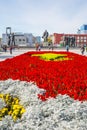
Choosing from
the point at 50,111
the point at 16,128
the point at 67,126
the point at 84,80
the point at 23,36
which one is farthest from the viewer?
the point at 23,36

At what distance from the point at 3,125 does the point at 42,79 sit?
3.67 meters

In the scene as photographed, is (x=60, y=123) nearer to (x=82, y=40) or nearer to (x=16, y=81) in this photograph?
(x=16, y=81)

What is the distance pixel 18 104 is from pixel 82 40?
5634 inches

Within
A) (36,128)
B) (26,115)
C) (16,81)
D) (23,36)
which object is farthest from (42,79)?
(23,36)

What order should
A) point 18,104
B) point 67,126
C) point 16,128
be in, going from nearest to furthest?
1. point 67,126
2. point 16,128
3. point 18,104

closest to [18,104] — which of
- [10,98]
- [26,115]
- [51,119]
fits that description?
[10,98]

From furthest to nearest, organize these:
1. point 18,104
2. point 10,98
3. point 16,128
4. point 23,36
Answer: point 23,36
point 10,98
point 18,104
point 16,128

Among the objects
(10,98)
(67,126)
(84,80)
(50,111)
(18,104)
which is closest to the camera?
(67,126)

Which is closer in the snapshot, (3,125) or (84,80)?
(3,125)

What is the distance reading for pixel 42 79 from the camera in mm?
8562

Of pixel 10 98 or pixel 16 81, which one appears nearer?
pixel 10 98

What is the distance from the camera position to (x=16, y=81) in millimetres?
8453

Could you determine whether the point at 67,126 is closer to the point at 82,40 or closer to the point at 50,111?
the point at 50,111

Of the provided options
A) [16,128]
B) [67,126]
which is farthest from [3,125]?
[67,126]
